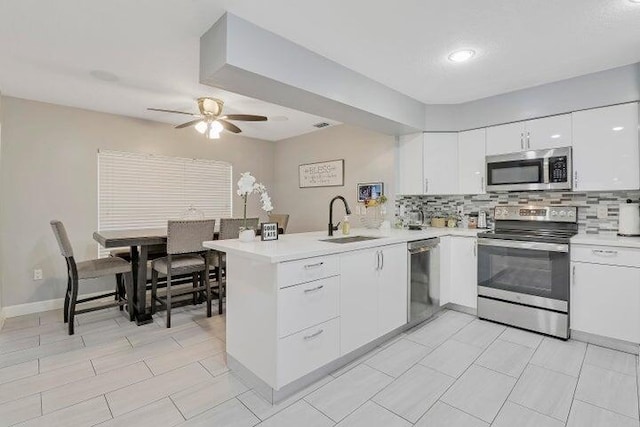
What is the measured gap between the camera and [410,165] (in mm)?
3730

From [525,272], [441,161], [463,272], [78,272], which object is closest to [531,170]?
[441,161]

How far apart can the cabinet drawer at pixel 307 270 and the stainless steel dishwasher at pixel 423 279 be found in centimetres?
100

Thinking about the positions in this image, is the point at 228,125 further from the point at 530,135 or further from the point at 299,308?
the point at 530,135

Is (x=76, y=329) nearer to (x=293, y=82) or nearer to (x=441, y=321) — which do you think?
(x=293, y=82)

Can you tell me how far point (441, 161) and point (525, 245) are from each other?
1.29m

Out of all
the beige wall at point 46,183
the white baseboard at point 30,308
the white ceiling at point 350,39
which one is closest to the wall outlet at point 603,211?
the white ceiling at point 350,39

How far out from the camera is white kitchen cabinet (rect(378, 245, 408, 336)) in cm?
252

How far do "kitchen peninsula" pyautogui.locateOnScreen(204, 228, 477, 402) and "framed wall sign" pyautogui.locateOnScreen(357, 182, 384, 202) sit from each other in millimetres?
1502

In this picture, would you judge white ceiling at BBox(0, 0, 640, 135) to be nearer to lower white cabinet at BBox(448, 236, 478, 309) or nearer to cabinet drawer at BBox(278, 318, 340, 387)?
lower white cabinet at BBox(448, 236, 478, 309)

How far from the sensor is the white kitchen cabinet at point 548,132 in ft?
9.39

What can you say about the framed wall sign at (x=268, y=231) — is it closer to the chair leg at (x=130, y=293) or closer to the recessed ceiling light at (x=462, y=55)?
the chair leg at (x=130, y=293)

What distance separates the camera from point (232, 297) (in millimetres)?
2195

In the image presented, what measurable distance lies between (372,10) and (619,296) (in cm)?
280

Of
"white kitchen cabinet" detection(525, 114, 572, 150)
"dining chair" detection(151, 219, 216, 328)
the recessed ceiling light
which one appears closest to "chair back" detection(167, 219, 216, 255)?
A: "dining chair" detection(151, 219, 216, 328)
